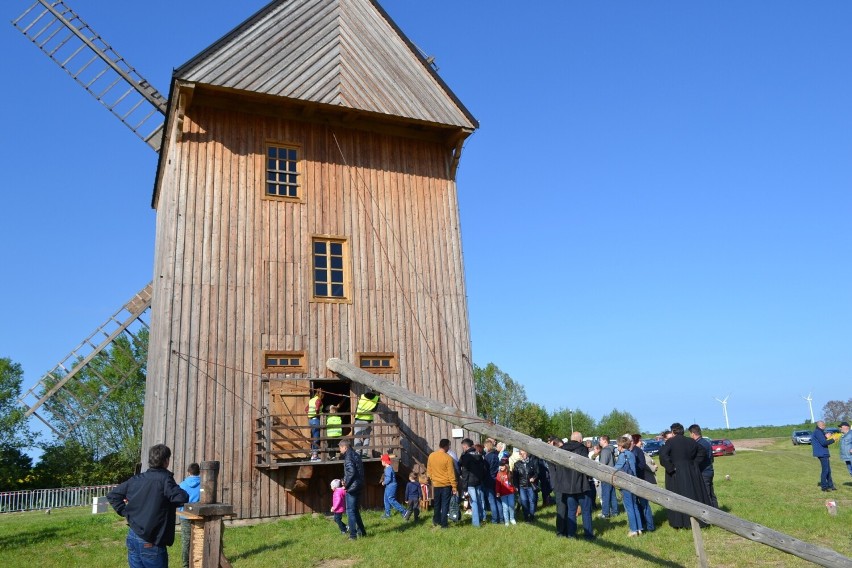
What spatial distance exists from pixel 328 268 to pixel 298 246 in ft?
3.06

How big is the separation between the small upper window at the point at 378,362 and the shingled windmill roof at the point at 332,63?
6.39 metres

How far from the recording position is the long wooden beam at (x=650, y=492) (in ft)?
27.3

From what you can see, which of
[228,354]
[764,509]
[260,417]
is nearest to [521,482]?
[764,509]

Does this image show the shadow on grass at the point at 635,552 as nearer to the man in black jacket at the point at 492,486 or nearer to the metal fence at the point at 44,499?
the man in black jacket at the point at 492,486

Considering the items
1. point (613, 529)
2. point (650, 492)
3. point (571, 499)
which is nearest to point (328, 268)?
point (571, 499)

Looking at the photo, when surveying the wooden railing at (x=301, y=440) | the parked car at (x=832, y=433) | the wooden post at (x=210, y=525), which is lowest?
the wooden post at (x=210, y=525)

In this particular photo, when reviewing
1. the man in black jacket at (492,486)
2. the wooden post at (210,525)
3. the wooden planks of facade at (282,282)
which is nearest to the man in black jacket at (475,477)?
the man in black jacket at (492,486)

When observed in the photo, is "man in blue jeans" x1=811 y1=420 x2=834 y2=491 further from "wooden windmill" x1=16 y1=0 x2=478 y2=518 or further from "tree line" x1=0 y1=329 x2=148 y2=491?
"tree line" x1=0 y1=329 x2=148 y2=491

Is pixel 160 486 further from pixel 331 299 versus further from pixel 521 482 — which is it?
pixel 331 299

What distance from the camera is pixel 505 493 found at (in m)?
14.2

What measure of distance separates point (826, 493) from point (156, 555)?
663 inches

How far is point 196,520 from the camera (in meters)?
8.15

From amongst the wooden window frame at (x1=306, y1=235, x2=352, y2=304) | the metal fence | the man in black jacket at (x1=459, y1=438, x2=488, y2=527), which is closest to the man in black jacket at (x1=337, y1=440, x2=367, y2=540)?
the man in black jacket at (x1=459, y1=438, x2=488, y2=527)

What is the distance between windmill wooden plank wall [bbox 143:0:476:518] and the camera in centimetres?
1625
